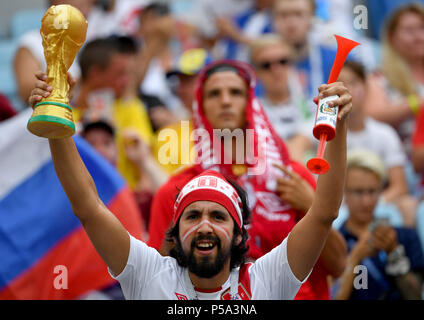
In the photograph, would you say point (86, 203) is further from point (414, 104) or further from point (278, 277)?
point (414, 104)

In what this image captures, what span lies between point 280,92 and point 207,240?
3.38 meters

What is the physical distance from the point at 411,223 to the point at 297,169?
76.2 inches

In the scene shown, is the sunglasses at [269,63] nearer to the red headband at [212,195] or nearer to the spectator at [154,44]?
the spectator at [154,44]

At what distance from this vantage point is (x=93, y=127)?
5664 millimetres

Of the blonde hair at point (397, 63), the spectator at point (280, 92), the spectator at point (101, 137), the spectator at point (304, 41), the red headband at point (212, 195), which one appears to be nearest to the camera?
the red headband at point (212, 195)

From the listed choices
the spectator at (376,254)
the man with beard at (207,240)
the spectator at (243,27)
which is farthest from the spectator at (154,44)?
the man with beard at (207,240)

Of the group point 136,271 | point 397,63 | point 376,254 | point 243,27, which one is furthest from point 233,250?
point 243,27

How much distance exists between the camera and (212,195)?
3.11 m

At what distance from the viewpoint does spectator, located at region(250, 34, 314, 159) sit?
611 centimetres

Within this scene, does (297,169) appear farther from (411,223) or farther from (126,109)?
(126,109)

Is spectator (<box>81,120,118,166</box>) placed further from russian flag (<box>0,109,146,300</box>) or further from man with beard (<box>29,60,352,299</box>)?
man with beard (<box>29,60,352,299</box>)

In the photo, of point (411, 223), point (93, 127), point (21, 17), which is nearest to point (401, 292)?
point (411, 223)

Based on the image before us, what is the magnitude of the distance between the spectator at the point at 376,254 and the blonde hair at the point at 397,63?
211 cm

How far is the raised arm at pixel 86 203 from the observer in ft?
9.39
